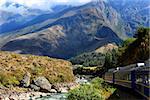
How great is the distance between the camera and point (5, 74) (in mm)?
130750

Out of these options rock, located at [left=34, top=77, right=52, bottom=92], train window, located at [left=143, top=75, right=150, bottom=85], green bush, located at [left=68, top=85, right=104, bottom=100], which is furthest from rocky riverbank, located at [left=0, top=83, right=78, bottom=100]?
train window, located at [left=143, top=75, right=150, bottom=85]

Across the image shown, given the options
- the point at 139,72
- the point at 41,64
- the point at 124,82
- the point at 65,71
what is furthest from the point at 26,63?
the point at 139,72

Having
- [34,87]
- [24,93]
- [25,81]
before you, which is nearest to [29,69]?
[25,81]

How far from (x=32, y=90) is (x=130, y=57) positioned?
103ft

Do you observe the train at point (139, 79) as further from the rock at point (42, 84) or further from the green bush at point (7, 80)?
the green bush at point (7, 80)

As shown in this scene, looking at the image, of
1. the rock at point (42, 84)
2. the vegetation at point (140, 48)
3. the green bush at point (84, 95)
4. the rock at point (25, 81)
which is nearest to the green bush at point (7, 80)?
the rock at point (25, 81)

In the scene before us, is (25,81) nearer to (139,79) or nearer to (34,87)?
(34,87)

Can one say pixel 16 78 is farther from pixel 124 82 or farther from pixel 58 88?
pixel 124 82

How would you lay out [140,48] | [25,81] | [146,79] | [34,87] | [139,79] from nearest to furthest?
[146,79]
[139,79]
[140,48]
[34,87]
[25,81]

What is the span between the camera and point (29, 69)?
470 ft

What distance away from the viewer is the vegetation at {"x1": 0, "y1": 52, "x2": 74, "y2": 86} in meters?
131

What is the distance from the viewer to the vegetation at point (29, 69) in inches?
5141

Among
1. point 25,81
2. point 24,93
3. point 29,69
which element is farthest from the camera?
point 29,69

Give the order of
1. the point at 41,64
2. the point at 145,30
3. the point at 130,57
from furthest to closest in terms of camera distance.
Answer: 1. the point at 41,64
2. the point at 130,57
3. the point at 145,30
